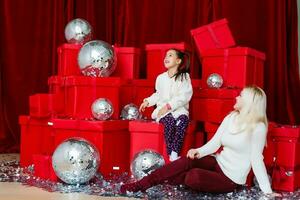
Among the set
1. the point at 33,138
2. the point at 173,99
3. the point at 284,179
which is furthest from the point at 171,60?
the point at 33,138

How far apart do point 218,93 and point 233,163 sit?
0.60 metres

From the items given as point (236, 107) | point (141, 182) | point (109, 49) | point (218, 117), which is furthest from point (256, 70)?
point (141, 182)

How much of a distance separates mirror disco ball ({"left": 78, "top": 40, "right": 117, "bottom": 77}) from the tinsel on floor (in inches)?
25.6

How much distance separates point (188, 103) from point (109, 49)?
598mm

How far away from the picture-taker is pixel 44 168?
126 inches

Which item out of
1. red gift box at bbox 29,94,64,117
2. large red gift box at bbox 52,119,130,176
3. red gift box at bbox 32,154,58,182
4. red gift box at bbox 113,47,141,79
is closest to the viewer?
red gift box at bbox 32,154,58,182

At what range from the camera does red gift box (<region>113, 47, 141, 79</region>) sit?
3.65 metres

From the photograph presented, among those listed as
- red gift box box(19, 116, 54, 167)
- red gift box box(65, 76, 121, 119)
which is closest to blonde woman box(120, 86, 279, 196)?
red gift box box(65, 76, 121, 119)

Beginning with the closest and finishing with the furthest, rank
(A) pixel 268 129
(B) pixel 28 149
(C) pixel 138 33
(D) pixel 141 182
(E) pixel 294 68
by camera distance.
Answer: (D) pixel 141 182 → (A) pixel 268 129 → (B) pixel 28 149 → (E) pixel 294 68 → (C) pixel 138 33

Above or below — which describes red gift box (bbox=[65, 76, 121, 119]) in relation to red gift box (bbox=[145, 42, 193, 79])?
below

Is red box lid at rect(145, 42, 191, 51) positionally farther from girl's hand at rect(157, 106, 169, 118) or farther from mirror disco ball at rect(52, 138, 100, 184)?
mirror disco ball at rect(52, 138, 100, 184)

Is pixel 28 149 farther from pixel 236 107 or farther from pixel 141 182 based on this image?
pixel 236 107

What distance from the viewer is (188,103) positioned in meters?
3.37

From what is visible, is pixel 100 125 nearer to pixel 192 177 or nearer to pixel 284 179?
pixel 192 177
